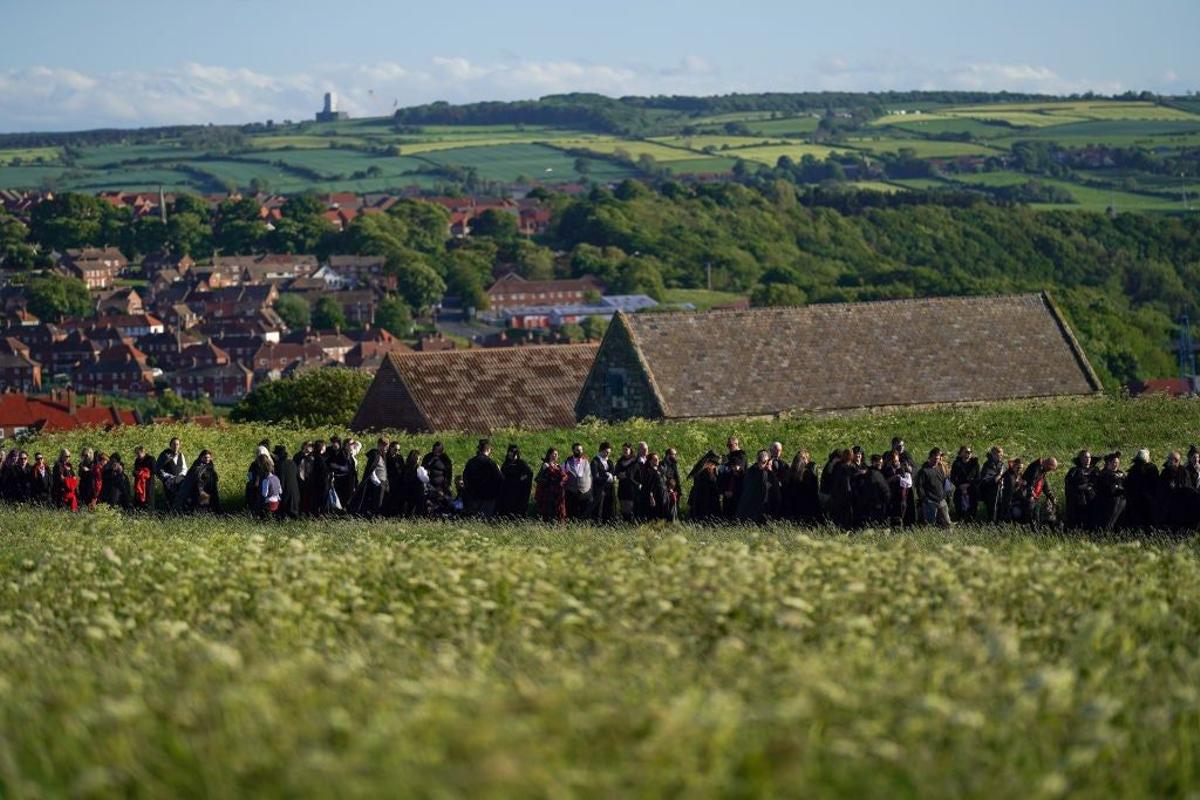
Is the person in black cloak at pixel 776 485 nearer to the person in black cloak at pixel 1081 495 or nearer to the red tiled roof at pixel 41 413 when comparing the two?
the person in black cloak at pixel 1081 495

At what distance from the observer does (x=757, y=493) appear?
27328 mm

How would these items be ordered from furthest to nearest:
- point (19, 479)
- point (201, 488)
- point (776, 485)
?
1. point (19, 479)
2. point (201, 488)
3. point (776, 485)

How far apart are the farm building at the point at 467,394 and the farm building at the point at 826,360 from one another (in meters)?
1.53

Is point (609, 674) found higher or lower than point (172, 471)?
higher

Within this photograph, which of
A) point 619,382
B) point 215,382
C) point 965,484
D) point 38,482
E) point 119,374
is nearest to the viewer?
point 965,484

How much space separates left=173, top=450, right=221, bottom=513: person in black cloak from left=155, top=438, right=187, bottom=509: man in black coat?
473 mm

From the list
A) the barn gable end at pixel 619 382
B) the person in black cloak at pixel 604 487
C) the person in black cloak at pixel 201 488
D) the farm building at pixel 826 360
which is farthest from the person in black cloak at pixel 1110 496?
the barn gable end at pixel 619 382

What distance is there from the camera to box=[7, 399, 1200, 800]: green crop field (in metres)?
9.74

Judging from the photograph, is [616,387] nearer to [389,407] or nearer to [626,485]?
[389,407]

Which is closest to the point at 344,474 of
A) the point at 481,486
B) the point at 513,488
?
the point at 481,486

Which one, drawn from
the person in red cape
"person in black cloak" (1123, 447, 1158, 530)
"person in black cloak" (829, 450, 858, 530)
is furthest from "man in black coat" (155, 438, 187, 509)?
"person in black cloak" (1123, 447, 1158, 530)

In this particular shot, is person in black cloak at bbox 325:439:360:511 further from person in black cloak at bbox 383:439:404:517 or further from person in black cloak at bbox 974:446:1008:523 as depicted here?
person in black cloak at bbox 974:446:1008:523

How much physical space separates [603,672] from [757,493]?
15860 millimetres

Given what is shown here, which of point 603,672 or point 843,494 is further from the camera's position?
point 843,494
